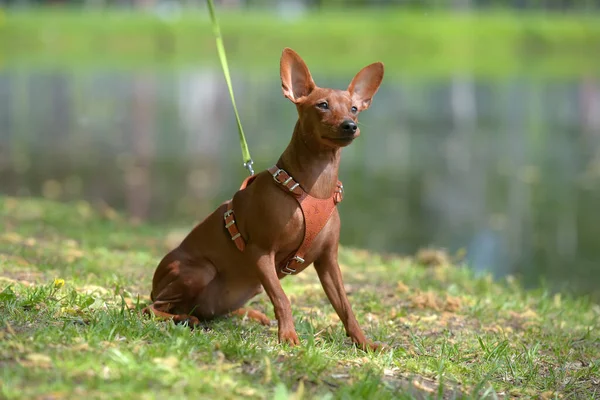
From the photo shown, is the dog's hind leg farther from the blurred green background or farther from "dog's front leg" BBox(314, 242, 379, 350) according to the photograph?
the blurred green background

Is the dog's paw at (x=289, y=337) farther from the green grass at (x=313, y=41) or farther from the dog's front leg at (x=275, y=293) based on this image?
the green grass at (x=313, y=41)

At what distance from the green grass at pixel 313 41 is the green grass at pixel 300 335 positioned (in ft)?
112

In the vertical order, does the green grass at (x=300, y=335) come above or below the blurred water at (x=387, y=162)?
above

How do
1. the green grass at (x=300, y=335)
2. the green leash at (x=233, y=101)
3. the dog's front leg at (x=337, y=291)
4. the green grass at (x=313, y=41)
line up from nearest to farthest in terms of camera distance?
the green grass at (x=300, y=335) → the dog's front leg at (x=337, y=291) → the green leash at (x=233, y=101) → the green grass at (x=313, y=41)

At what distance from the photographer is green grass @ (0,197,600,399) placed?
355 cm

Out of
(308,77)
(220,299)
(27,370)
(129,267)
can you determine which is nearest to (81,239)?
(129,267)

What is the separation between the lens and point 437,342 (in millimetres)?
5156

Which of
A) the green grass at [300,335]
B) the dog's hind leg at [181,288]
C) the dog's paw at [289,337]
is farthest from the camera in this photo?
the dog's hind leg at [181,288]

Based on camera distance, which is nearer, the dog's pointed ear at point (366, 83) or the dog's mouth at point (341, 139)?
the dog's mouth at point (341, 139)

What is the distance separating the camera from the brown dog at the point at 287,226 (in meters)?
4.57

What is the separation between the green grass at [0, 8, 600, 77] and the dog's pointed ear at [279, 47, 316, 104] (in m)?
35.8

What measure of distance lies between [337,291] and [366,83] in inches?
46.7

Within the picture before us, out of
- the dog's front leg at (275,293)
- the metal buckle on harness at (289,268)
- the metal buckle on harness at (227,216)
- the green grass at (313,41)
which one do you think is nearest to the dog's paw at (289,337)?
the dog's front leg at (275,293)

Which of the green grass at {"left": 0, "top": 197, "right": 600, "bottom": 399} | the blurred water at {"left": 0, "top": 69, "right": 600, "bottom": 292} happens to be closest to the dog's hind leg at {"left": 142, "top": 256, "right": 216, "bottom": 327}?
the green grass at {"left": 0, "top": 197, "right": 600, "bottom": 399}
